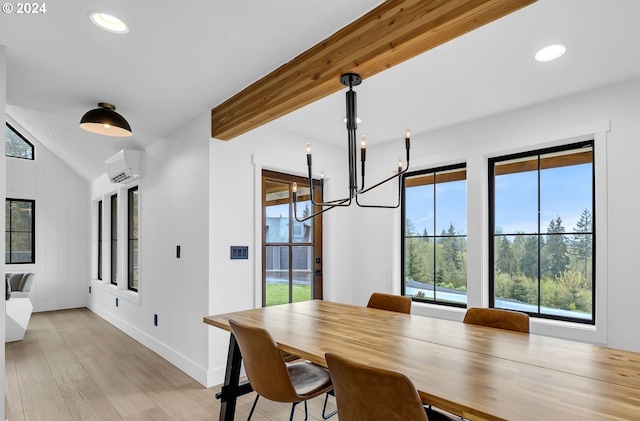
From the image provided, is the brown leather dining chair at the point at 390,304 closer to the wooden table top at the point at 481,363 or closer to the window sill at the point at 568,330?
the wooden table top at the point at 481,363

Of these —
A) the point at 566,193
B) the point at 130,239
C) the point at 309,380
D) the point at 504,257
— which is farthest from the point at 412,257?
the point at 130,239

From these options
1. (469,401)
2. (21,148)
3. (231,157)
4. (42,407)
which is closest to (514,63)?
(469,401)

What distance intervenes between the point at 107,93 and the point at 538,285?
382 centimetres

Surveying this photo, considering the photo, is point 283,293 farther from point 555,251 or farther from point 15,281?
point 15,281

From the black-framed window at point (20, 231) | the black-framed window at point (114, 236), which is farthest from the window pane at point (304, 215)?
the black-framed window at point (20, 231)

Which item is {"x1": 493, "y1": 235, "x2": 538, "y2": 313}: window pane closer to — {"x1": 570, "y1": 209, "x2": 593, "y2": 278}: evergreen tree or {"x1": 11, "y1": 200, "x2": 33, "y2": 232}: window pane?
{"x1": 570, "y1": 209, "x2": 593, "y2": 278}: evergreen tree

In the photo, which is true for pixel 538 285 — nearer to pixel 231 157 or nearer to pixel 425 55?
pixel 425 55

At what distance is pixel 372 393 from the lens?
1172 millimetres

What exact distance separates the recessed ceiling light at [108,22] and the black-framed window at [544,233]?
3.04m

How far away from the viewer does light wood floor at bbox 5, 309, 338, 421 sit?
2588 mm

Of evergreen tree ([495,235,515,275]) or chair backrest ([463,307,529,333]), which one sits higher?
evergreen tree ([495,235,515,275])

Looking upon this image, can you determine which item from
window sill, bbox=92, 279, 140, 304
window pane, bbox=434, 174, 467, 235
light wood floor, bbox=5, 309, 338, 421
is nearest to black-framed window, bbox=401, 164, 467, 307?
window pane, bbox=434, 174, 467, 235

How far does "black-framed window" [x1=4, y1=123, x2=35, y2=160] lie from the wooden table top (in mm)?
6172

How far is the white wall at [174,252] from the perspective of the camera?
125 inches
